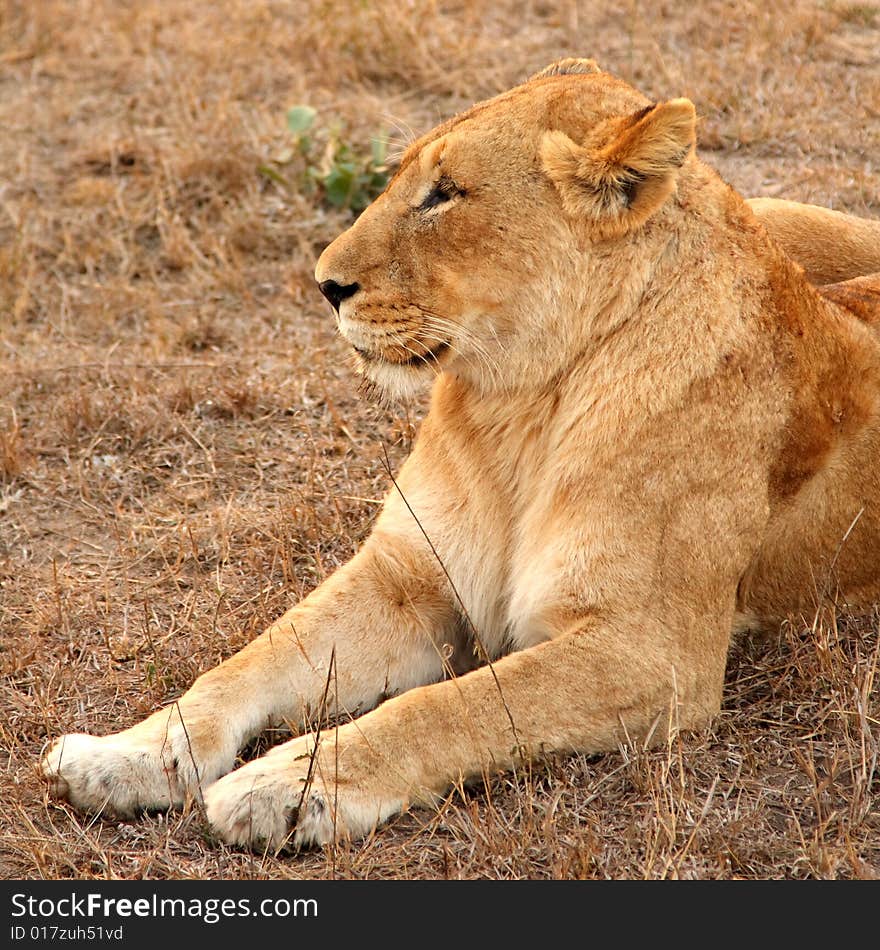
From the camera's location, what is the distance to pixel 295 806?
2.82 meters

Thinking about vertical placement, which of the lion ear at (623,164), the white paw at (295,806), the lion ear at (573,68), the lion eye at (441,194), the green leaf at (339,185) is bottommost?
the white paw at (295,806)

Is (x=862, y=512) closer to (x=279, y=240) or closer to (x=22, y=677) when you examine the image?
(x=22, y=677)

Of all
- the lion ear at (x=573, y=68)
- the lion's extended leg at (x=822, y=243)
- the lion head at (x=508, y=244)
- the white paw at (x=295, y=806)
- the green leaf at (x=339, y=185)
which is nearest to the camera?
the white paw at (x=295, y=806)

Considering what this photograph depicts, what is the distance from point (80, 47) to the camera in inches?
296

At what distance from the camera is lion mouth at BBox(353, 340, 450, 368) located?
316 cm

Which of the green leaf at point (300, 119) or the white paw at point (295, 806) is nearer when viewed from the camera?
the white paw at point (295, 806)

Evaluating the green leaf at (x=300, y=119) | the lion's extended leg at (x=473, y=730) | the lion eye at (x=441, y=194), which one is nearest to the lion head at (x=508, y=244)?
the lion eye at (x=441, y=194)

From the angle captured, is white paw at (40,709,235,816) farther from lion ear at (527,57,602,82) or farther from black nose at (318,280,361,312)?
lion ear at (527,57,602,82)

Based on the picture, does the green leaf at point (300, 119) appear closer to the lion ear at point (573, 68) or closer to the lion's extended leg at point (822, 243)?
the lion's extended leg at point (822, 243)

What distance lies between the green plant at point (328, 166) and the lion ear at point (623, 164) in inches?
121

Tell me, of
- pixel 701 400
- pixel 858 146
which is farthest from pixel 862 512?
pixel 858 146

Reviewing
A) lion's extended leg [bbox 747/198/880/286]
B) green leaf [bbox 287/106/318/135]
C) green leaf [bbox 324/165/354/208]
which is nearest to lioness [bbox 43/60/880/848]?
lion's extended leg [bbox 747/198/880/286]

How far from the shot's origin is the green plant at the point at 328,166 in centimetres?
606

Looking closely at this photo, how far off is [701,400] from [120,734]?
1.43 metres
